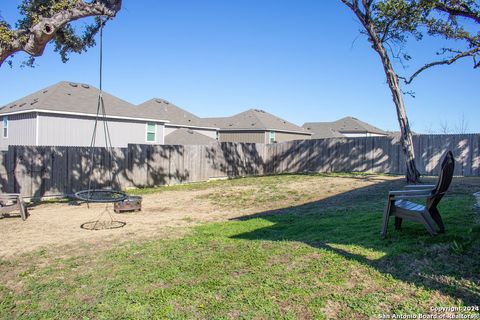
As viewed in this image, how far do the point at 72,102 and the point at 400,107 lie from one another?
54.5 ft

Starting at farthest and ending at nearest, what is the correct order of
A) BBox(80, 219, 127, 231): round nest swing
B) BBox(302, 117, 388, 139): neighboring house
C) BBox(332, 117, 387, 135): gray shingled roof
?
BBox(332, 117, 387, 135): gray shingled roof
BBox(302, 117, 388, 139): neighboring house
BBox(80, 219, 127, 231): round nest swing

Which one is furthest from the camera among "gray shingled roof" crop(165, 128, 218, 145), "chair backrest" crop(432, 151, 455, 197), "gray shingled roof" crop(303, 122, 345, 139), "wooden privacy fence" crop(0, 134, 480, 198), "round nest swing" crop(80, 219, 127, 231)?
"gray shingled roof" crop(303, 122, 345, 139)

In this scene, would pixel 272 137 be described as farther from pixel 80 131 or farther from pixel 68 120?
pixel 68 120

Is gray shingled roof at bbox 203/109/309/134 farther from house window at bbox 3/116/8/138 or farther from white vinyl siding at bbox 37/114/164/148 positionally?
house window at bbox 3/116/8/138

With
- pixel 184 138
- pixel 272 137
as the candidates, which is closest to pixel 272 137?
pixel 272 137

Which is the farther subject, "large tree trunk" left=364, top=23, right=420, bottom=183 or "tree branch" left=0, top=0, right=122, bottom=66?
"large tree trunk" left=364, top=23, right=420, bottom=183

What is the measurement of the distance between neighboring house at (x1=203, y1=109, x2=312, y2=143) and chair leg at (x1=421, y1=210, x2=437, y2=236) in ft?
95.7

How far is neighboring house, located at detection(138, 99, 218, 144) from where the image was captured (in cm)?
2730

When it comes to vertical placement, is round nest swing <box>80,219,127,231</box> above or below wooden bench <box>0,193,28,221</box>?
below

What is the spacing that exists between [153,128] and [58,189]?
11.6m

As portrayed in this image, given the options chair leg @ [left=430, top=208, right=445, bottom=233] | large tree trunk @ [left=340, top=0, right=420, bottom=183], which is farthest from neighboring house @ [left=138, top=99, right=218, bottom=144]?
chair leg @ [left=430, top=208, right=445, bottom=233]

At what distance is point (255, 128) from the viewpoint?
3416 cm

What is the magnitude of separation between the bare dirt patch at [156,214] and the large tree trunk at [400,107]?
63.3 inches

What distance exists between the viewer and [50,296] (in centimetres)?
397
